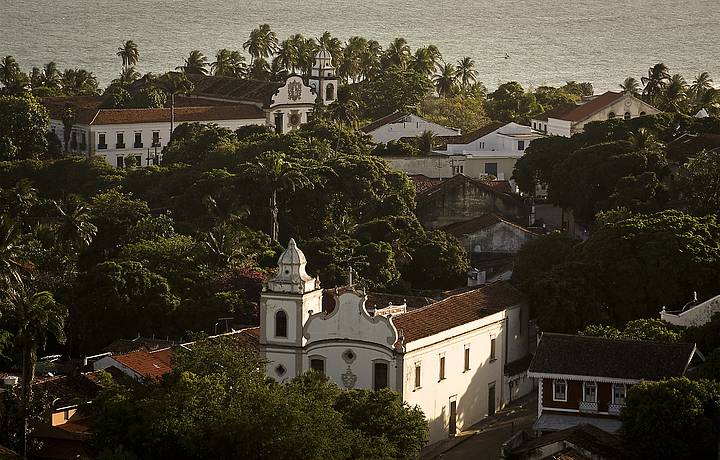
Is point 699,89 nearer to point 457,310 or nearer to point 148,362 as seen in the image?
point 457,310

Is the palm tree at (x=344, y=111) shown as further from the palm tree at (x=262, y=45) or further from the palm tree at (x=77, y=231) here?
the palm tree at (x=77, y=231)

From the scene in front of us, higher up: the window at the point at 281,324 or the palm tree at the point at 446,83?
the palm tree at the point at 446,83

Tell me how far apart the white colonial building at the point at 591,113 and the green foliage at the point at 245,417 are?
51.6 m

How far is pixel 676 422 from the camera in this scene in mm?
49406

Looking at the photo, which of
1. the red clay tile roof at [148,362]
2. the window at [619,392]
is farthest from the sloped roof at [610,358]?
the red clay tile roof at [148,362]

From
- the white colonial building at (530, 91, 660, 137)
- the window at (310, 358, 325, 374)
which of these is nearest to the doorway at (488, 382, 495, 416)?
the window at (310, 358, 325, 374)

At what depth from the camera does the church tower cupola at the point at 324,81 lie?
4402 inches

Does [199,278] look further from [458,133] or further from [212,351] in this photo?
[458,133]

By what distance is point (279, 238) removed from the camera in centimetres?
7962

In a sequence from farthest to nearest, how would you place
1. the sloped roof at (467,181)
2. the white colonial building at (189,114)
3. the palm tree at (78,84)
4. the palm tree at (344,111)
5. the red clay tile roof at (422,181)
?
the palm tree at (78,84), the white colonial building at (189,114), the palm tree at (344,111), the red clay tile roof at (422,181), the sloped roof at (467,181)

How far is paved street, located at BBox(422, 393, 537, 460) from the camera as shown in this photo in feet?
182

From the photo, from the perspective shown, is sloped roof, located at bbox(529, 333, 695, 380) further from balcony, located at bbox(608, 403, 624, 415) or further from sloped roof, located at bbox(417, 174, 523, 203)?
sloped roof, located at bbox(417, 174, 523, 203)

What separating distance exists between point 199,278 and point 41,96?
1831 inches

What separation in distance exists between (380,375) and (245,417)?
25.2 ft
